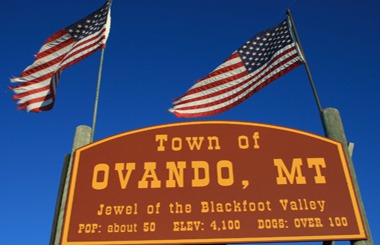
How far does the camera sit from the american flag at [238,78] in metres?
6.71

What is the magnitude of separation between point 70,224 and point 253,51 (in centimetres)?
438

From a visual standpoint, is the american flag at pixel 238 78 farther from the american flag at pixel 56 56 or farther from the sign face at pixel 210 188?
the american flag at pixel 56 56

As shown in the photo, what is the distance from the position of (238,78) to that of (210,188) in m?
2.71

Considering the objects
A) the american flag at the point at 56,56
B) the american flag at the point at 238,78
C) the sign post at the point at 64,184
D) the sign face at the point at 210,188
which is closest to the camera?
the sign face at the point at 210,188

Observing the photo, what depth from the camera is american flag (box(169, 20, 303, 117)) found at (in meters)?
6.71

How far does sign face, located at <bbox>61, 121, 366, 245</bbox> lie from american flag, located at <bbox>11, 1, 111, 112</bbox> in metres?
2.26

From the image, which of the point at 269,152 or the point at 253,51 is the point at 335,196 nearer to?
the point at 269,152

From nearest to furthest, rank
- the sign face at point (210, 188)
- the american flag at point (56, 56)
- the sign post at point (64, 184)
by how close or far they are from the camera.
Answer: the sign face at point (210, 188)
the sign post at point (64, 184)
the american flag at point (56, 56)

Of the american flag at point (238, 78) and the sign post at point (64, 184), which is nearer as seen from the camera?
the sign post at point (64, 184)

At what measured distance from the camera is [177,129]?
5.31 meters

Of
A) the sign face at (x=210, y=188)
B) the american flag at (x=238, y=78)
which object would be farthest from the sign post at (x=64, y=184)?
the american flag at (x=238, y=78)

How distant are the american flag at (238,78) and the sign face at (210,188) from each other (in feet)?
4.58

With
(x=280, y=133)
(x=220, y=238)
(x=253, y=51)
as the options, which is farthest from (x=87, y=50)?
(x=220, y=238)

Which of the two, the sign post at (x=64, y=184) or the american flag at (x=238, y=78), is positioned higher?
the american flag at (x=238, y=78)
